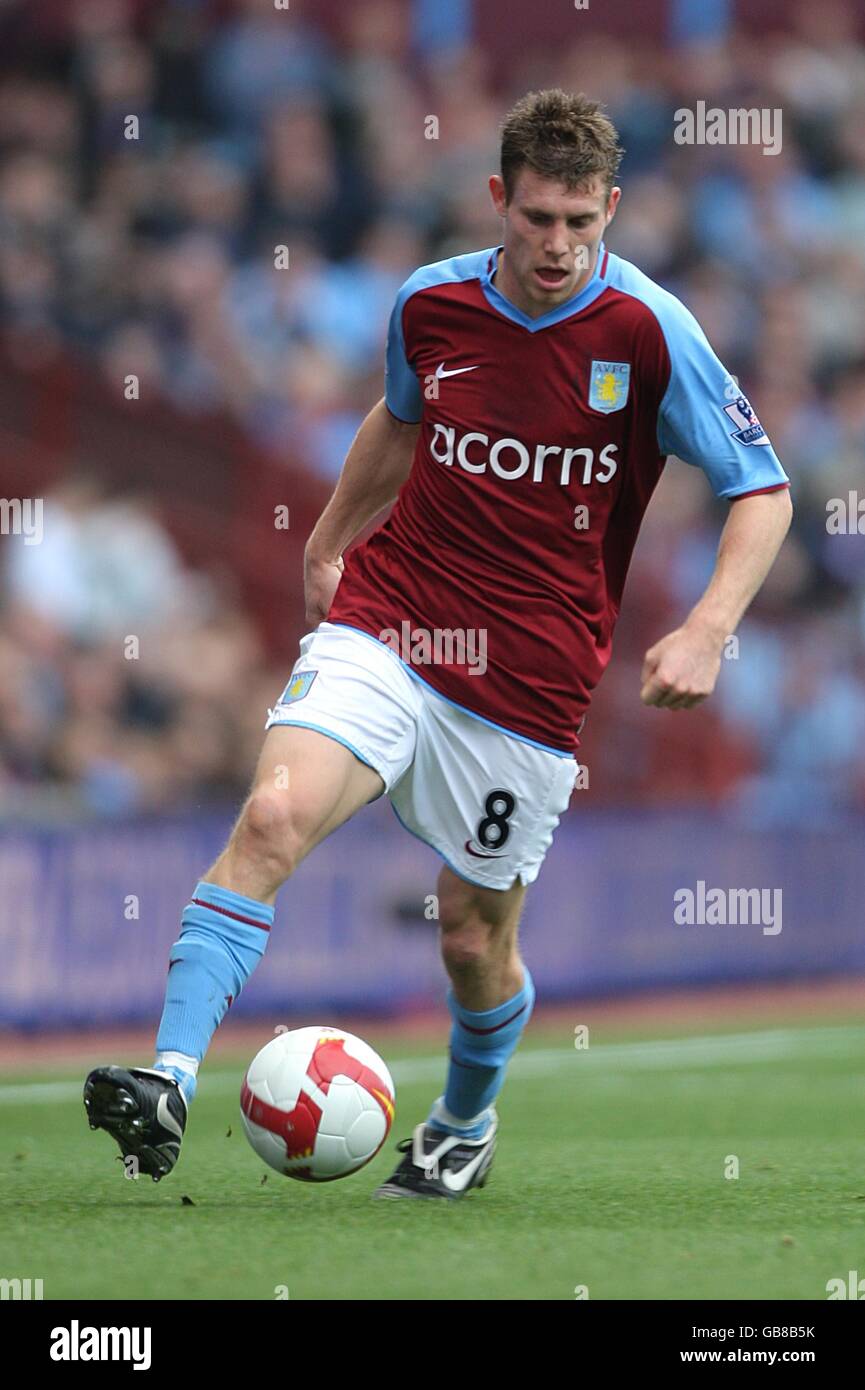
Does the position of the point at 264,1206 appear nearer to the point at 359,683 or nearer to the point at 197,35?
the point at 359,683

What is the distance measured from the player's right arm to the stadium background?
15.8 feet

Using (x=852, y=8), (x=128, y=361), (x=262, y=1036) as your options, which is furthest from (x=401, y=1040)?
(x=852, y=8)

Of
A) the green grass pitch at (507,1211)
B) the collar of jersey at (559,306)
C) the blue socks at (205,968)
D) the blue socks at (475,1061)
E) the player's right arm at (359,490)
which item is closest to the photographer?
the green grass pitch at (507,1211)

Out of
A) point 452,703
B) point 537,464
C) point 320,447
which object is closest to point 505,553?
point 537,464

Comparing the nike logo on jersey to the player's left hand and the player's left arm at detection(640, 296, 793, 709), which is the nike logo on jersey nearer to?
the player's left arm at detection(640, 296, 793, 709)

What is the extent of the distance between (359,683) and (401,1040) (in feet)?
20.5

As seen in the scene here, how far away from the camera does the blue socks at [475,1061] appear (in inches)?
217

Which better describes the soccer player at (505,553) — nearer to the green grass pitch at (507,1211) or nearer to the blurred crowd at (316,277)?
the green grass pitch at (507,1211)

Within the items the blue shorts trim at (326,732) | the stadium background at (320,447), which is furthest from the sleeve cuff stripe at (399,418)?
the stadium background at (320,447)

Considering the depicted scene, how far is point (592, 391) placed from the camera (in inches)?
205

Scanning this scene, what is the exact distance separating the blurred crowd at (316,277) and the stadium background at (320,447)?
2 centimetres

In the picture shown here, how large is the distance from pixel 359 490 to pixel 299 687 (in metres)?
0.78

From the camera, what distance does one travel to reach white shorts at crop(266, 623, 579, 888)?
5.07m

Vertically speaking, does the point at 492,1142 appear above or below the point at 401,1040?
below
